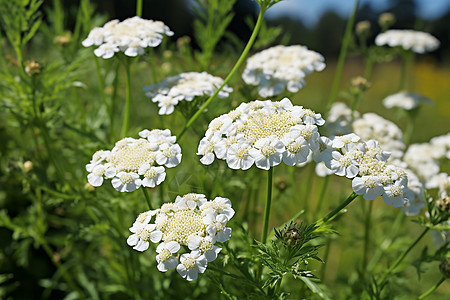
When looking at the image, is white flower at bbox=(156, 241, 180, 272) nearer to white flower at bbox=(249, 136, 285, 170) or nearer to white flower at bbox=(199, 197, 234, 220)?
white flower at bbox=(199, 197, 234, 220)

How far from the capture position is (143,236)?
1.32 m

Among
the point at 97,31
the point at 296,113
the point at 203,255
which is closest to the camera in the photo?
the point at 203,255

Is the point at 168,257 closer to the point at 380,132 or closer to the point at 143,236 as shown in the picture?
the point at 143,236

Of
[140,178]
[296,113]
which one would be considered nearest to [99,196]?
[140,178]

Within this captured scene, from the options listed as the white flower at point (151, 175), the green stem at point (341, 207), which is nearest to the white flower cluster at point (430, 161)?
the green stem at point (341, 207)

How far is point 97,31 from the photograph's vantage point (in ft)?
6.25

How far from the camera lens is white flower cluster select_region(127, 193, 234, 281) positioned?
1.24m

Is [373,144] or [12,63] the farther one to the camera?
[12,63]

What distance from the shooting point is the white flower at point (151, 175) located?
1419mm

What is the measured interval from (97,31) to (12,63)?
0.58 m

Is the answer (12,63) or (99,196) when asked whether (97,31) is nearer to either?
(12,63)

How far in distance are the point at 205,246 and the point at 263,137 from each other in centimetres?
40

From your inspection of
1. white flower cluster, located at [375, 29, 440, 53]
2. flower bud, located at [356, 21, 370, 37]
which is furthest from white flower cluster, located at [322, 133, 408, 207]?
flower bud, located at [356, 21, 370, 37]

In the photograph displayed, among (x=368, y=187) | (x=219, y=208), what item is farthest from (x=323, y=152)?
(x=219, y=208)
